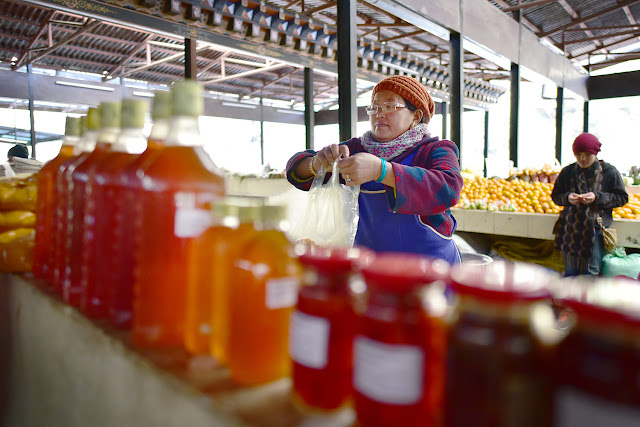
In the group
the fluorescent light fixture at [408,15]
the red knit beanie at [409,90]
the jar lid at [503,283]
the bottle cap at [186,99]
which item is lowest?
the jar lid at [503,283]

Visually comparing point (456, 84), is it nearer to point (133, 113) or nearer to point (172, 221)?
point (133, 113)

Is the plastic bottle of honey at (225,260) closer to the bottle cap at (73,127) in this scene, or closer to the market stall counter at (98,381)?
the market stall counter at (98,381)

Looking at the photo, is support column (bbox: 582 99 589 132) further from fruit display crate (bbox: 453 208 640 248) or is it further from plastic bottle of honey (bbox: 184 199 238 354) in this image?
plastic bottle of honey (bbox: 184 199 238 354)

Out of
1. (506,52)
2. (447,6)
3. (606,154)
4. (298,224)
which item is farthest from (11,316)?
(606,154)

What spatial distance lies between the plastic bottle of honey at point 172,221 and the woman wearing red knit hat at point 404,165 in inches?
34.6

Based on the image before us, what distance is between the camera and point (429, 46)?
8102 millimetres

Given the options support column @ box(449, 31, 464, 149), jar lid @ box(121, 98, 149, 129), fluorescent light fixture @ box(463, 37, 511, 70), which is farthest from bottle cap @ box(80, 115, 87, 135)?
fluorescent light fixture @ box(463, 37, 511, 70)

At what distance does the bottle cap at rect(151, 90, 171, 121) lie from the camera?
0.74m

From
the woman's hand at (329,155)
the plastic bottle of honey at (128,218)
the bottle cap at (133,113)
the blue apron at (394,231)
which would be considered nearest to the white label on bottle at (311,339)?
the plastic bottle of honey at (128,218)

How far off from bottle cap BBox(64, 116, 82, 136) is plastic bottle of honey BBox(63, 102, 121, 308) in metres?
0.21

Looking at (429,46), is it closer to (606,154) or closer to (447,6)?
(447,6)

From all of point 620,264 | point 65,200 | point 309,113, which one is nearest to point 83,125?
point 65,200

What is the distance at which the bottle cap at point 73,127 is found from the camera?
1127 millimetres

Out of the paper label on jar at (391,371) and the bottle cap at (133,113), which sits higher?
the bottle cap at (133,113)
